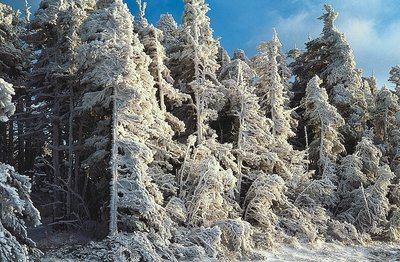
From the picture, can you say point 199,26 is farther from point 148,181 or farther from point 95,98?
point 148,181

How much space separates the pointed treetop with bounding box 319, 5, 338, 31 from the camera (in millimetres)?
40344

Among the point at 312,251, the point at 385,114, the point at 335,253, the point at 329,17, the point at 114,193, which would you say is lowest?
the point at 335,253

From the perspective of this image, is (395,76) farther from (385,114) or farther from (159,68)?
(159,68)

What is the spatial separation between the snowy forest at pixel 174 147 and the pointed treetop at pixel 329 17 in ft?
6.79

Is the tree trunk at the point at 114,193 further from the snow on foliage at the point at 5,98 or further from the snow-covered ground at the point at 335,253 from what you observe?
the snow-covered ground at the point at 335,253

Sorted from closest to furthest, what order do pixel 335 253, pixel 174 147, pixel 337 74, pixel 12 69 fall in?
1. pixel 174 147
2. pixel 335 253
3. pixel 12 69
4. pixel 337 74

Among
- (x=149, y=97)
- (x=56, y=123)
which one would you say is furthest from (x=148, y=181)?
(x=56, y=123)

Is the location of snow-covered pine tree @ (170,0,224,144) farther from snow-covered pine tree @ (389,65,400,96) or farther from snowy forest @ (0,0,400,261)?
snow-covered pine tree @ (389,65,400,96)

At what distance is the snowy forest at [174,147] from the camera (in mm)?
18391

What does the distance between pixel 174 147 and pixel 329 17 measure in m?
26.0

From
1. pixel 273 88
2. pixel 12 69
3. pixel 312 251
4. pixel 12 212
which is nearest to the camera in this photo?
pixel 12 212

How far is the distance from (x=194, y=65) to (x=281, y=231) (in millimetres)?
11811

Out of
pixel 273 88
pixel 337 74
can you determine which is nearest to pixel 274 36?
pixel 273 88

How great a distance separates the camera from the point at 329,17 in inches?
1598
